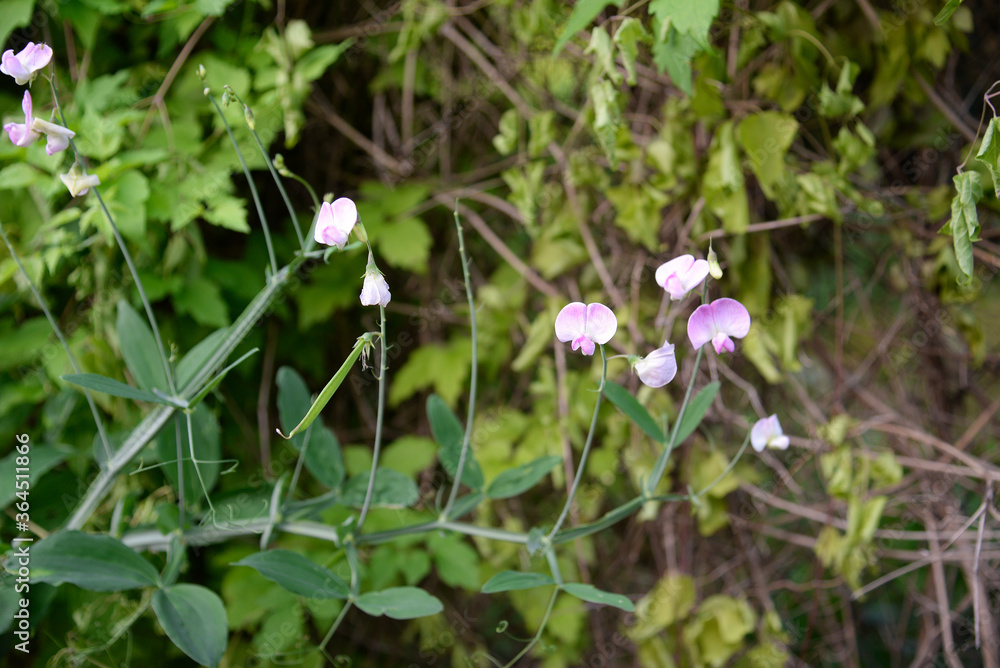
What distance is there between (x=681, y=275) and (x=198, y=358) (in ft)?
1.95

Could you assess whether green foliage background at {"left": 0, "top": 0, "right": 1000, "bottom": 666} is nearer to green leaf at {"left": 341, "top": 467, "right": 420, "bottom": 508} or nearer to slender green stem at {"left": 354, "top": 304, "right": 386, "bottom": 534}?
green leaf at {"left": 341, "top": 467, "right": 420, "bottom": 508}

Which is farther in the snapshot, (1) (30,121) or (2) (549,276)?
(2) (549,276)

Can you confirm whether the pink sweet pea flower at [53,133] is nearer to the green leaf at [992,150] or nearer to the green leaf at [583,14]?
the green leaf at [583,14]

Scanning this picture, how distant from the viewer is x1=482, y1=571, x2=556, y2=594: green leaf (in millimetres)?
661

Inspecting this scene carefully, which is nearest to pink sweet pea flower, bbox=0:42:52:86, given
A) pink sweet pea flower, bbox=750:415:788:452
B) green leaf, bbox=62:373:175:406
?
green leaf, bbox=62:373:175:406

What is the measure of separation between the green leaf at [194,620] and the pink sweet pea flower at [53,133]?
0.47 meters

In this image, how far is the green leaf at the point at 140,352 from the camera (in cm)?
82

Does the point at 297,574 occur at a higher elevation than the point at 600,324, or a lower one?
lower

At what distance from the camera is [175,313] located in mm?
1198

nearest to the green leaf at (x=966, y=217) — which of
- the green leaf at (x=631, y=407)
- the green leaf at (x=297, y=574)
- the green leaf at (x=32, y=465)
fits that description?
the green leaf at (x=631, y=407)

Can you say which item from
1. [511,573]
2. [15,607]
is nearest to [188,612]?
[15,607]

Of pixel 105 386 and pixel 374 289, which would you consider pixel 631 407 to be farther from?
pixel 105 386

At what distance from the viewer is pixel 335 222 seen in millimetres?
615

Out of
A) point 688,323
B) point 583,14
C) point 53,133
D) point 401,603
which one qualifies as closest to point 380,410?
point 401,603
